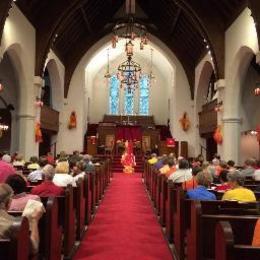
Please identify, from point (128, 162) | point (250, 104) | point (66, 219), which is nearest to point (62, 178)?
point (66, 219)

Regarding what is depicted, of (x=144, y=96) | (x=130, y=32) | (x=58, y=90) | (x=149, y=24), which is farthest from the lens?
(x=144, y=96)

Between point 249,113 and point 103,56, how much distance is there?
12.4 metres

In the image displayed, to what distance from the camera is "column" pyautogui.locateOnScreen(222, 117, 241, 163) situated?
1694cm

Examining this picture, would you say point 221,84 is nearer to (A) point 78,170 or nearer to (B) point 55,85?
(A) point 78,170

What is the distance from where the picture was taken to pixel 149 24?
24.8 metres

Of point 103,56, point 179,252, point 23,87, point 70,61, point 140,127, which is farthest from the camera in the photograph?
point 103,56

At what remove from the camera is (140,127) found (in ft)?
87.3

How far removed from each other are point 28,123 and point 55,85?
6.83m

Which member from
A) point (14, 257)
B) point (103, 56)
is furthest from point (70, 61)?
point (14, 257)

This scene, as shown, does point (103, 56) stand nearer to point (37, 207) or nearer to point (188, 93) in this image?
point (188, 93)

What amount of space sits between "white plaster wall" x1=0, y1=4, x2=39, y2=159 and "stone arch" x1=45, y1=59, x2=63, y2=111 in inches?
180

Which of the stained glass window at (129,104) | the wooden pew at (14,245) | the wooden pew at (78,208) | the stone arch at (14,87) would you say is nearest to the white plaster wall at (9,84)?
the stone arch at (14,87)

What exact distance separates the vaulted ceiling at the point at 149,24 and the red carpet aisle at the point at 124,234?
20.6ft

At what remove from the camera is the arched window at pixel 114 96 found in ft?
105
